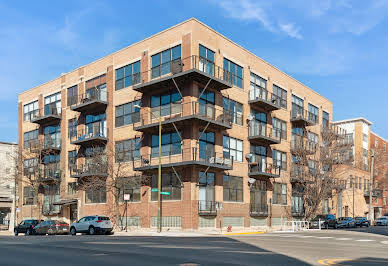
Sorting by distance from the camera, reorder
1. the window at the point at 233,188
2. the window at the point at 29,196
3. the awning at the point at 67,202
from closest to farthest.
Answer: the window at the point at 233,188
the awning at the point at 67,202
the window at the point at 29,196

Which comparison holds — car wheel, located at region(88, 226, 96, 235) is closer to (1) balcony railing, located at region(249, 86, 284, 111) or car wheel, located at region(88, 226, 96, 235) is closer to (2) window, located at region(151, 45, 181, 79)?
(2) window, located at region(151, 45, 181, 79)

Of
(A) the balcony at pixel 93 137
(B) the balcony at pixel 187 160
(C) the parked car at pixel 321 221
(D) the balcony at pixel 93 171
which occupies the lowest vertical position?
(C) the parked car at pixel 321 221

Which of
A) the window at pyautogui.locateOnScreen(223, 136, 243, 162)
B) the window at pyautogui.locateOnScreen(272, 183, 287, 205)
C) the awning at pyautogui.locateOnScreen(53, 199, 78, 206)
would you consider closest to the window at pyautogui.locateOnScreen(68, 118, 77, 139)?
the awning at pyautogui.locateOnScreen(53, 199, 78, 206)

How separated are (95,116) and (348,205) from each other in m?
43.6

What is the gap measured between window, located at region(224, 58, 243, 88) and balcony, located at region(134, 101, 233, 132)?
384cm

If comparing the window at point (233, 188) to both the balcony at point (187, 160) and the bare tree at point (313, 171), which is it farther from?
the bare tree at point (313, 171)

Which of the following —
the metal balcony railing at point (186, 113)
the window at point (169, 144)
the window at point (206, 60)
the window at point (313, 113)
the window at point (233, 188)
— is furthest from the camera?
the window at point (313, 113)

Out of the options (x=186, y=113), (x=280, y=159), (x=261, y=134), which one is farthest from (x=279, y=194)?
(x=186, y=113)

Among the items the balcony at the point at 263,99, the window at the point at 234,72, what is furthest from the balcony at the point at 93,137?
the balcony at the point at 263,99

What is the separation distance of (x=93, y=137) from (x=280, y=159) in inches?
795

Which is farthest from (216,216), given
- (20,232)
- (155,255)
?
(155,255)

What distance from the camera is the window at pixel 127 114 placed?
40844 mm

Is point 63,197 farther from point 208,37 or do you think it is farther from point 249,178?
point 208,37

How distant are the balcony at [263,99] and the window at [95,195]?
17.1 metres
